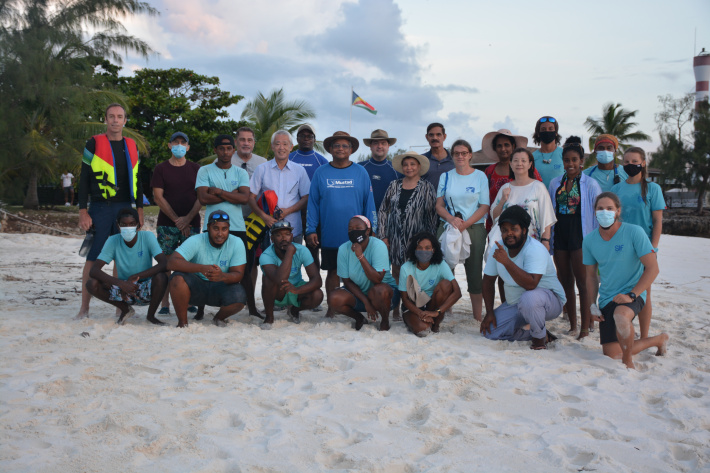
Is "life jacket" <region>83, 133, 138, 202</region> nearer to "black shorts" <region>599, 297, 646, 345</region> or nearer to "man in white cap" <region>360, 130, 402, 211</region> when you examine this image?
"man in white cap" <region>360, 130, 402, 211</region>

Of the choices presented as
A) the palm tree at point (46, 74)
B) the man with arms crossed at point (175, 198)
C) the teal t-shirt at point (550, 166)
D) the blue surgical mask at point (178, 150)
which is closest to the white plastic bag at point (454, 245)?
the teal t-shirt at point (550, 166)

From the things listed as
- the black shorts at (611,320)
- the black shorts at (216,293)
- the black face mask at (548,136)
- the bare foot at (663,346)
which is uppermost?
the black face mask at (548,136)

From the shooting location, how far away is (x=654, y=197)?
4727 millimetres

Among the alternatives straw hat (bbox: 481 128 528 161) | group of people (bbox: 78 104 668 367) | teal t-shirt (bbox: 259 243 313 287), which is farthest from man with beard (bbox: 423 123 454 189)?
teal t-shirt (bbox: 259 243 313 287)

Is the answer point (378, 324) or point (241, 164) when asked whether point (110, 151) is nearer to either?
point (241, 164)

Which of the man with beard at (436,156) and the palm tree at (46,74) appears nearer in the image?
the man with beard at (436,156)

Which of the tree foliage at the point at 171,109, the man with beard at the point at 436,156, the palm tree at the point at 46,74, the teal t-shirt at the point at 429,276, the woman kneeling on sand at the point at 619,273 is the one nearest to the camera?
the woman kneeling on sand at the point at 619,273

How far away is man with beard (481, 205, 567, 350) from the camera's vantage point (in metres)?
4.34

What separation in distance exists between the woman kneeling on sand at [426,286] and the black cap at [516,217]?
66 centimetres

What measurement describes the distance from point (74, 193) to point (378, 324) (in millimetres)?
20723

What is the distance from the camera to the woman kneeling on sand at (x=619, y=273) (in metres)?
3.98

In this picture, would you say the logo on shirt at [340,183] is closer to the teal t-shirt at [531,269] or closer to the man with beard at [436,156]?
the man with beard at [436,156]

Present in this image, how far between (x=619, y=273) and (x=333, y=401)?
2399 millimetres

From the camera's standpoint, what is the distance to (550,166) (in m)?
5.26
